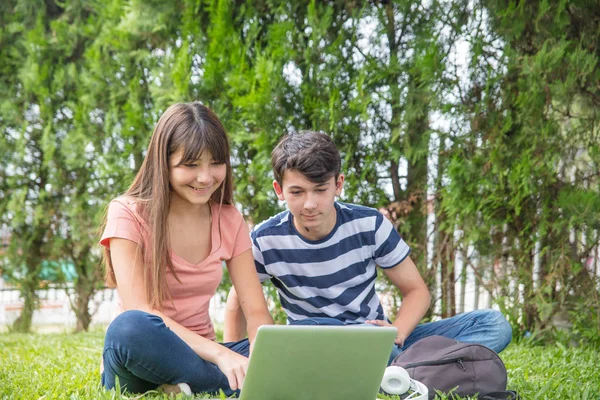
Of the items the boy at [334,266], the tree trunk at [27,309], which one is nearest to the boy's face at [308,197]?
the boy at [334,266]

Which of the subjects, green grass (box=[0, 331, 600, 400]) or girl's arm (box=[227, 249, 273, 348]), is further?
girl's arm (box=[227, 249, 273, 348])

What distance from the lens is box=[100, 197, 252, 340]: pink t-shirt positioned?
251 cm

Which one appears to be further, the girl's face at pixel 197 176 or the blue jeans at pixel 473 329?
the blue jeans at pixel 473 329

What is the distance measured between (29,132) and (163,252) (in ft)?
11.9

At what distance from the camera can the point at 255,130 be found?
4.48 m

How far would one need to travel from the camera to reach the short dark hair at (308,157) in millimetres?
2695

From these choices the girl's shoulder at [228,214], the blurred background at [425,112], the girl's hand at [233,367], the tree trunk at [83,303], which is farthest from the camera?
the tree trunk at [83,303]

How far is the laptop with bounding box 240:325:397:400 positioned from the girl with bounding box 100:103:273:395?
291 millimetres

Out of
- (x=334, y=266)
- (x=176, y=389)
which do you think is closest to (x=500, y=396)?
(x=334, y=266)

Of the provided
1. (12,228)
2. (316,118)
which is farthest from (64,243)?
(316,118)

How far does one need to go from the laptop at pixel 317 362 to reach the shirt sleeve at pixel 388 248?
3.08 feet

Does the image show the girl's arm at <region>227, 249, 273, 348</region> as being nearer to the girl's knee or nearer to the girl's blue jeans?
the girl's blue jeans

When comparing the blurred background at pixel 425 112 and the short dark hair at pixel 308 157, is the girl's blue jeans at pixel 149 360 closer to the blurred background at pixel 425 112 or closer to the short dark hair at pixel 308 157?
the short dark hair at pixel 308 157

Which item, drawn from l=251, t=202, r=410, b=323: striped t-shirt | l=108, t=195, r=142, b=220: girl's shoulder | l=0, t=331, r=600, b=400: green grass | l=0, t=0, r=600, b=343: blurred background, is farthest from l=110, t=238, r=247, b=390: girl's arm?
l=0, t=0, r=600, b=343: blurred background
